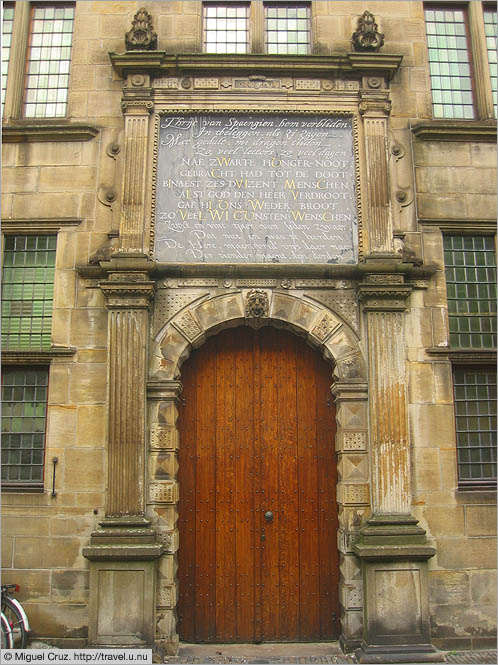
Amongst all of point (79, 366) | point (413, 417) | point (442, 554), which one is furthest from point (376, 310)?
point (79, 366)

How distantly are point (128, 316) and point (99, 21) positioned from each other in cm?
482

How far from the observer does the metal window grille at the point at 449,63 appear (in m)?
9.92

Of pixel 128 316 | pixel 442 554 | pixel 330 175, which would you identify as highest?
pixel 330 175

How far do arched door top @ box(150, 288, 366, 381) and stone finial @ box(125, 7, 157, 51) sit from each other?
391 centimetres

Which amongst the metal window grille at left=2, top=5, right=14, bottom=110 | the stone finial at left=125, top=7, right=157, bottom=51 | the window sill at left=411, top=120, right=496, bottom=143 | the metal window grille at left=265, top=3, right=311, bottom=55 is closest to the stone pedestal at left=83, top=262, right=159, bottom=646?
the stone finial at left=125, top=7, right=157, bottom=51

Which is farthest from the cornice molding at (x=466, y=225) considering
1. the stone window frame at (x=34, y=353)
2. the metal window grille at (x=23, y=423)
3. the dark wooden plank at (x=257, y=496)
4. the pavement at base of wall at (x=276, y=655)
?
the metal window grille at (x=23, y=423)

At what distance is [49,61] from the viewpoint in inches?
395

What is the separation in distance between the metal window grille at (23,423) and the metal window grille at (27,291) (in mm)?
465

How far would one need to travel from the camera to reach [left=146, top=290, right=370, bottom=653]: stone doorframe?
8.31m

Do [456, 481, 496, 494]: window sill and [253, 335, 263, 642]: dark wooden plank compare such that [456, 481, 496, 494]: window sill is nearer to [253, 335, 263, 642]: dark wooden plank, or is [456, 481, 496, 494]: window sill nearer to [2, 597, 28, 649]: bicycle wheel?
[253, 335, 263, 642]: dark wooden plank

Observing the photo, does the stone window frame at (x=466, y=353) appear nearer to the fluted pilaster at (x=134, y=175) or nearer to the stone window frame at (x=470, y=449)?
the stone window frame at (x=470, y=449)

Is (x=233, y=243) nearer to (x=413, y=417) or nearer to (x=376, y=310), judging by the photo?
(x=376, y=310)

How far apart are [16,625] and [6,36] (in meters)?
8.64

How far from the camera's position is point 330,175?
937 cm
